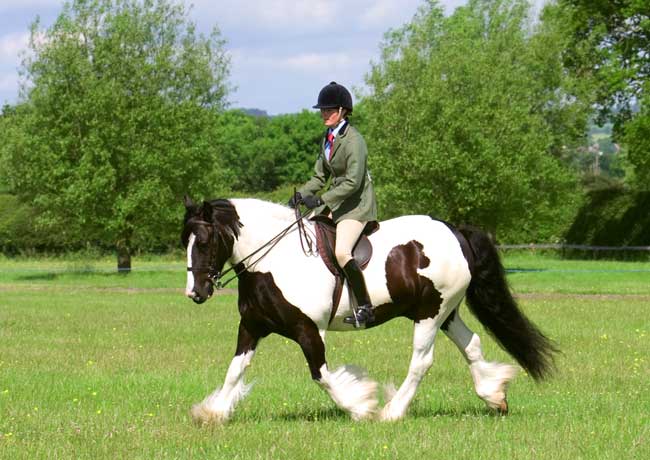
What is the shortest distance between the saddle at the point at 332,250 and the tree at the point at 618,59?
35609 millimetres

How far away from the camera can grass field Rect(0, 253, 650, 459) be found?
7.77 meters

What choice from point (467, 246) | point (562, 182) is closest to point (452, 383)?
point (467, 246)

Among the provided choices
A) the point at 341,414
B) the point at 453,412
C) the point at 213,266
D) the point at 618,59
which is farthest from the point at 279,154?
the point at 213,266

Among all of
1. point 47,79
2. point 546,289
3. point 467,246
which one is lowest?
point 546,289

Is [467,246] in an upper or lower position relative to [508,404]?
upper

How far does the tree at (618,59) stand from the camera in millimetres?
43125

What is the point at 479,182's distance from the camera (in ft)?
125

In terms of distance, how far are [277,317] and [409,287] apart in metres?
1.36

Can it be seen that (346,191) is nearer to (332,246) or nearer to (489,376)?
(332,246)

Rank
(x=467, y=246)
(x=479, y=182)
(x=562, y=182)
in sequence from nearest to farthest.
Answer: (x=467, y=246)
(x=479, y=182)
(x=562, y=182)

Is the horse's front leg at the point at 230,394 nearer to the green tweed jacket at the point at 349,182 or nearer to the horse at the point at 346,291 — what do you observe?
Answer: the horse at the point at 346,291

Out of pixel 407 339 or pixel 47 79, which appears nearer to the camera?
pixel 407 339

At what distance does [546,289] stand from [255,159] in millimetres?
78624

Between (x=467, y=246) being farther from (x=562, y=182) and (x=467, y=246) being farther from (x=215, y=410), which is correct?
(x=562, y=182)
